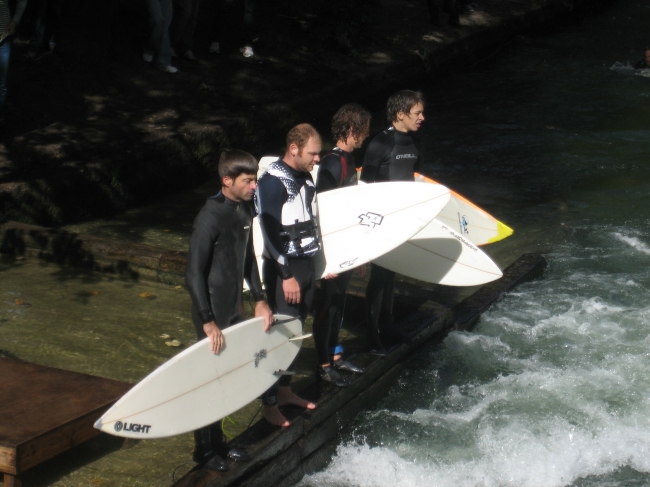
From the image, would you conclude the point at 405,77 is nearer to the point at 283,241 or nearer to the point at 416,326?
the point at 416,326

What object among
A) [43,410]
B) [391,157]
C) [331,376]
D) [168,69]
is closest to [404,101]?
[391,157]

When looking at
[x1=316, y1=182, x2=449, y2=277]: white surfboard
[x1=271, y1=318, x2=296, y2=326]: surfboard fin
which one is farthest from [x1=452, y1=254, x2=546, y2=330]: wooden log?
[x1=271, y1=318, x2=296, y2=326]: surfboard fin

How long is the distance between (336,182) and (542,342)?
262cm

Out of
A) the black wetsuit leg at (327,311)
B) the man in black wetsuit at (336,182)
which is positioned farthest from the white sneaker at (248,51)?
the black wetsuit leg at (327,311)

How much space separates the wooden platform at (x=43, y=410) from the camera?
4258 millimetres

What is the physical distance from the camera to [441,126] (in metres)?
13.8

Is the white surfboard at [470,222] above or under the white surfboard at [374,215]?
under

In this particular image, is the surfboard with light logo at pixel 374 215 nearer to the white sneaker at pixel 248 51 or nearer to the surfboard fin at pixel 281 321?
the surfboard fin at pixel 281 321

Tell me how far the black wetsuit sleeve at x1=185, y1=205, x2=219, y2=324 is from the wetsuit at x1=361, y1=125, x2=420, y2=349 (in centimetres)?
184

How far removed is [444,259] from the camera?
6.43 metres

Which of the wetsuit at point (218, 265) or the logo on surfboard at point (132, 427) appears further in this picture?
the wetsuit at point (218, 265)

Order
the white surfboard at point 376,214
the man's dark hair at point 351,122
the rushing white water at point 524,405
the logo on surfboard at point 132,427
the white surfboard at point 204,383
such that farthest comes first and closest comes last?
the white surfboard at point 376,214, the rushing white water at point 524,405, the man's dark hair at point 351,122, the white surfboard at point 204,383, the logo on surfboard at point 132,427

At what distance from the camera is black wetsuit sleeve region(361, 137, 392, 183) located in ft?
18.7

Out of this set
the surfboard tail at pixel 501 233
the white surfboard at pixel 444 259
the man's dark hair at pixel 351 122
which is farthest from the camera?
the surfboard tail at pixel 501 233
